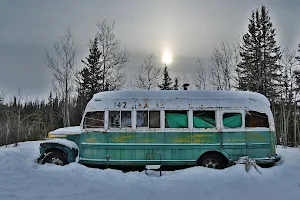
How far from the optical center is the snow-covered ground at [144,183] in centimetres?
562

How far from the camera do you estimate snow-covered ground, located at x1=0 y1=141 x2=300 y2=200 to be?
5624 mm

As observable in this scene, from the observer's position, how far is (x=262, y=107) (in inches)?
353

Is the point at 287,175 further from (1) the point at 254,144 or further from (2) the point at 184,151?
(2) the point at 184,151

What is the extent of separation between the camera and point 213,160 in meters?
8.73

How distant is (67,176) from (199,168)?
172 inches

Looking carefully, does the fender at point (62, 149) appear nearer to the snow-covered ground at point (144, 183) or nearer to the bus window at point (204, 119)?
the snow-covered ground at point (144, 183)

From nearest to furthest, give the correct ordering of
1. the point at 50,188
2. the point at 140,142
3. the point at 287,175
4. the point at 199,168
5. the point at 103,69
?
the point at 50,188 → the point at 287,175 → the point at 199,168 → the point at 140,142 → the point at 103,69

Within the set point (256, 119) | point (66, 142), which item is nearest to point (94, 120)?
point (66, 142)

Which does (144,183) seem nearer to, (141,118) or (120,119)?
(141,118)

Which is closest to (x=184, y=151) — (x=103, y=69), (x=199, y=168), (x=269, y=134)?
(x=199, y=168)

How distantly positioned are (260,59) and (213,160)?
21.9m

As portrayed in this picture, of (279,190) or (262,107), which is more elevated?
(262,107)

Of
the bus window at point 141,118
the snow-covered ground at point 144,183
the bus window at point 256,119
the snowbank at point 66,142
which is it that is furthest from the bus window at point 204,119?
the snowbank at point 66,142

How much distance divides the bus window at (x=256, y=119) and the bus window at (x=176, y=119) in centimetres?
233
